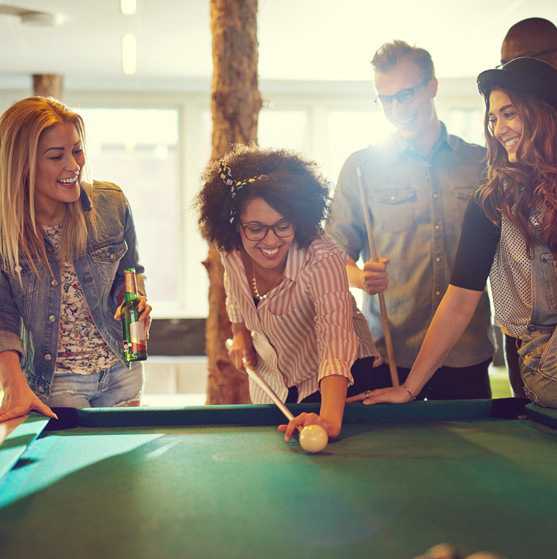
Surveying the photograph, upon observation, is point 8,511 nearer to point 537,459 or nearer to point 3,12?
point 537,459

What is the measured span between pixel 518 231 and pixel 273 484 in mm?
886

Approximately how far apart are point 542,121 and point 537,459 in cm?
76

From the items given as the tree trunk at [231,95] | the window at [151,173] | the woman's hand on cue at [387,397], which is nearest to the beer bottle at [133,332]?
A: the woman's hand on cue at [387,397]

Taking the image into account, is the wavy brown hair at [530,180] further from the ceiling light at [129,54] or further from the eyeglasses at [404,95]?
the ceiling light at [129,54]

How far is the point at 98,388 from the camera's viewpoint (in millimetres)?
2035

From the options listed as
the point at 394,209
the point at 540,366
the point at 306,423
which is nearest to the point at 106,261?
the point at 306,423

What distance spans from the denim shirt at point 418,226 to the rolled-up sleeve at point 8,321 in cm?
105

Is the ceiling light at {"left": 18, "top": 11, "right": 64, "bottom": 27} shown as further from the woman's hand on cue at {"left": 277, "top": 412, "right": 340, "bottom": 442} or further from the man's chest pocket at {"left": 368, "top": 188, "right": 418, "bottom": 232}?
the woman's hand on cue at {"left": 277, "top": 412, "right": 340, "bottom": 442}

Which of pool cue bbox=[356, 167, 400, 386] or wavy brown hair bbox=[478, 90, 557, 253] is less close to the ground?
wavy brown hair bbox=[478, 90, 557, 253]

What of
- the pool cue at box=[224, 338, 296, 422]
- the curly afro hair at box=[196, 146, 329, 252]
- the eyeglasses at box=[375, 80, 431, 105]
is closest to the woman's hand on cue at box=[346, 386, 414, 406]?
the pool cue at box=[224, 338, 296, 422]

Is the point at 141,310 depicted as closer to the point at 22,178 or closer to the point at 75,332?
the point at 75,332

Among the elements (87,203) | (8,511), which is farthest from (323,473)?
(87,203)

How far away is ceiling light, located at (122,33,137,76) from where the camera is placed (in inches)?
233

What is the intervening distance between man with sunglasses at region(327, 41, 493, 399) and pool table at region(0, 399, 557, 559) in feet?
2.00
